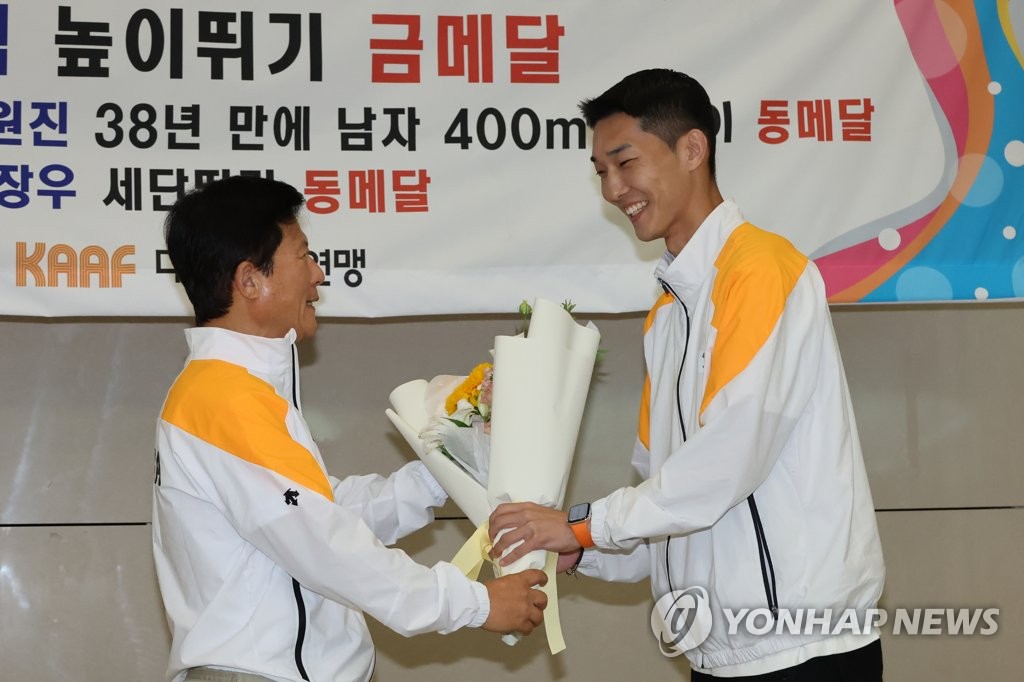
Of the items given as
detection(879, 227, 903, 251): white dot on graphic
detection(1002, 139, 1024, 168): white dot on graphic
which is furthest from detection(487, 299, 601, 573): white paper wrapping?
detection(1002, 139, 1024, 168): white dot on graphic

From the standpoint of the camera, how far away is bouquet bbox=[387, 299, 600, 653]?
7.89 ft

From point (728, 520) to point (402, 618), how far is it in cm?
66

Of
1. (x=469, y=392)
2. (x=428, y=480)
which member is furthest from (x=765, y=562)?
(x=428, y=480)

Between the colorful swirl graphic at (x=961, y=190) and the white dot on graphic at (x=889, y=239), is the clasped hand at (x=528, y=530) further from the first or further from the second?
the white dot on graphic at (x=889, y=239)

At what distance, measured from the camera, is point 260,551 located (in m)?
2.07

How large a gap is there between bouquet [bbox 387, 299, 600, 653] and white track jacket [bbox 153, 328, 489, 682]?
0.31 meters

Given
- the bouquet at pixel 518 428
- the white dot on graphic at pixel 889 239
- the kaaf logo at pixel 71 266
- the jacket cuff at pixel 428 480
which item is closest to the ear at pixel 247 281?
the bouquet at pixel 518 428

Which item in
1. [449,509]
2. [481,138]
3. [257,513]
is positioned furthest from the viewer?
[449,509]

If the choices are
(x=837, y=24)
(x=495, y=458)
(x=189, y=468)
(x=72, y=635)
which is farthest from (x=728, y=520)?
(x=72, y=635)

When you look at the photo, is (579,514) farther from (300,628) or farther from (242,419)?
(242,419)

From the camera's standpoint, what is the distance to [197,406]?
6.77 ft

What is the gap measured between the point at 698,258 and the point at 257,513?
1.02m

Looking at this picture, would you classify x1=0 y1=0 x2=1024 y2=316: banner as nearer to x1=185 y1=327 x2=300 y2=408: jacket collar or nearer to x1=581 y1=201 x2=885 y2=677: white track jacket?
x1=185 y1=327 x2=300 y2=408: jacket collar

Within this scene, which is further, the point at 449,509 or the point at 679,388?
the point at 449,509
